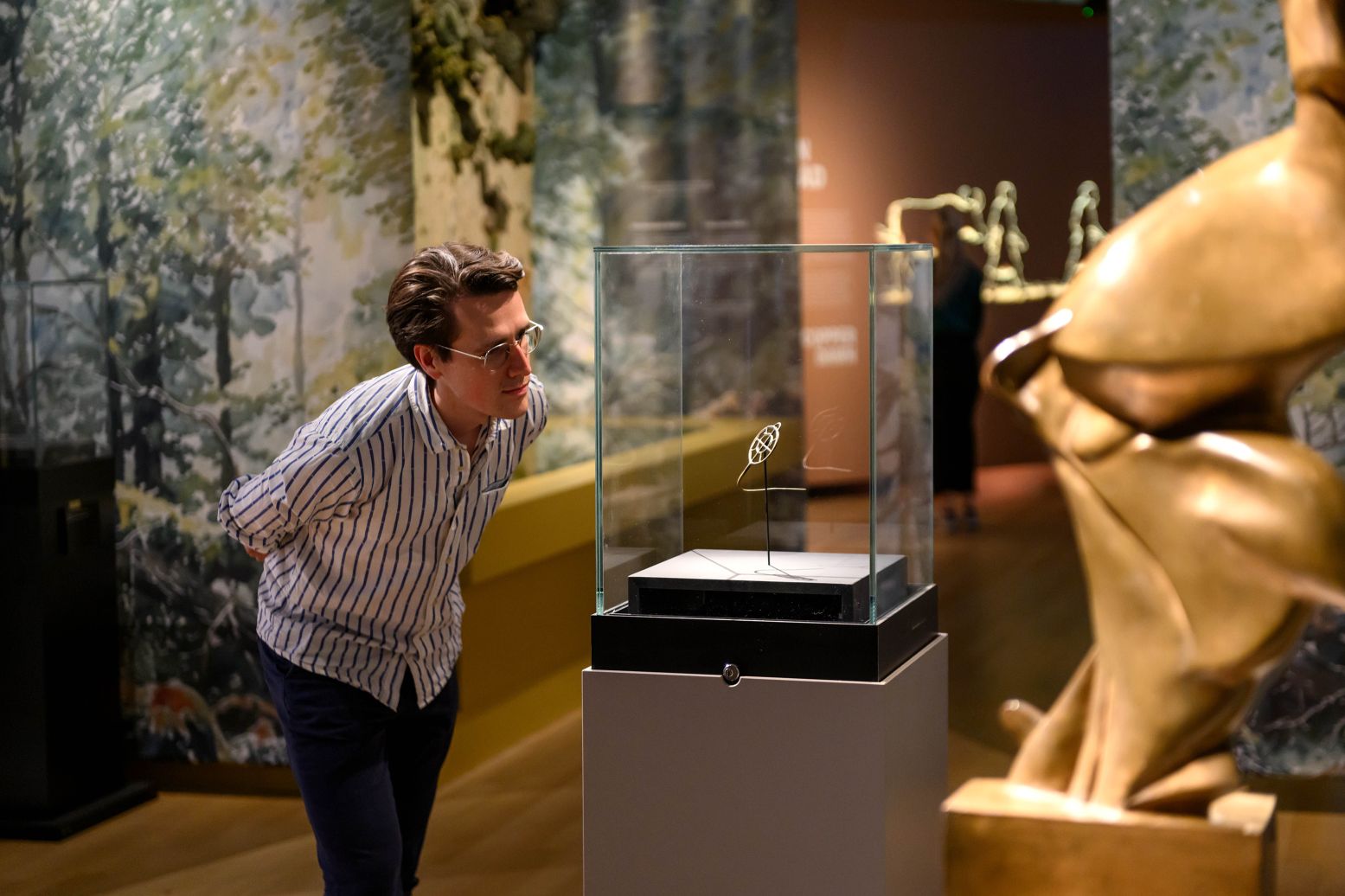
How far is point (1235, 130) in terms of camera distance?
4.12m

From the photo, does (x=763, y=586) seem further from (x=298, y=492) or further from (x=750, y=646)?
(x=298, y=492)

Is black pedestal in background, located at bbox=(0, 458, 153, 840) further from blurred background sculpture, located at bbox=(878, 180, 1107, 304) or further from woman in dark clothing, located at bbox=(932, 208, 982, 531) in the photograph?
blurred background sculpture, located at bbox=(878, 180, 1107, 304)

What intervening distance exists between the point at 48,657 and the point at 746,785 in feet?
8.50

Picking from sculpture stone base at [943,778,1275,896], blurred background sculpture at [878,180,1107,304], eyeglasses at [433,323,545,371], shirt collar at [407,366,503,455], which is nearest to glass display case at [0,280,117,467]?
shirt collar at [407,366,503,455]

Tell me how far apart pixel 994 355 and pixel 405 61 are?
293 cm

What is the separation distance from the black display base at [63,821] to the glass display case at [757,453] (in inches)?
96.2

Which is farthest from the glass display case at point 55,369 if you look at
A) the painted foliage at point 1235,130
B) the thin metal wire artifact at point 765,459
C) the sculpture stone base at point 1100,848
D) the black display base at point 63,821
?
the sculpture stone base at point 1100,848

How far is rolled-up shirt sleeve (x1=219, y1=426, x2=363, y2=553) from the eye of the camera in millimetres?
2371

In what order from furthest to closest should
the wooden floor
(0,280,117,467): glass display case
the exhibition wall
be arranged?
the exhibition wall → (0,280,117,467): glass display case → the wooden floor

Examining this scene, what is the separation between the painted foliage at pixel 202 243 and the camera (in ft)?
13.9

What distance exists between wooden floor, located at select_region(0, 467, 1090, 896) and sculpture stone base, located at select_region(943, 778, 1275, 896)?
2140mm

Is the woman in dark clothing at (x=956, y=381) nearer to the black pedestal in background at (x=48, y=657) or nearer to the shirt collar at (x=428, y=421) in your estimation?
the black pedestal in background at (x=48, y=657)

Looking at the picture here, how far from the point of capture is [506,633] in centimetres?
479

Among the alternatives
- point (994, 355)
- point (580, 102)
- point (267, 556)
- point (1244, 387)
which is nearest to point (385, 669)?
point (267, 556)
